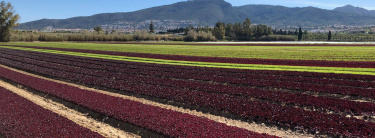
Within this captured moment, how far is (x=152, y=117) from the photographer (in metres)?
13.3

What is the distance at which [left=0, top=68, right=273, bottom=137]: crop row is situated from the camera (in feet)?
36.7

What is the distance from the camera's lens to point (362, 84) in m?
19.8

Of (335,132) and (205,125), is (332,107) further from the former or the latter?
(205,125)

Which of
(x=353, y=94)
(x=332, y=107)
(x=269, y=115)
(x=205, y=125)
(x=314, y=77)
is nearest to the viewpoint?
(x=205, y=125)

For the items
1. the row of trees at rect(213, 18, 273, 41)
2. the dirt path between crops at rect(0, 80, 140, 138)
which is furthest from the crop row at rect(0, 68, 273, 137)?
the row of trees at rect(213, 18, 273, 41)

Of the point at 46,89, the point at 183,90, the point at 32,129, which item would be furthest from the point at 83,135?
the point at 46,89

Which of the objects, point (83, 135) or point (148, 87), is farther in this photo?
point (148, 87)

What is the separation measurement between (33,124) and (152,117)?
5.17 m

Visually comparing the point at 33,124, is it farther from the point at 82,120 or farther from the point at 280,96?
the point at 280,96

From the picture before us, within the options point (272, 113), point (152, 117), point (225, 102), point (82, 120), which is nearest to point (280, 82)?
point (225, 102)

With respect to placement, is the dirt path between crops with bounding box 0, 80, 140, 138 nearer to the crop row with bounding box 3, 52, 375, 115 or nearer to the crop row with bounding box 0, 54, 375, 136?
the crop row with bounding box 0, 54, 375, 136

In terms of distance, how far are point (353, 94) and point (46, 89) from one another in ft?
69.2

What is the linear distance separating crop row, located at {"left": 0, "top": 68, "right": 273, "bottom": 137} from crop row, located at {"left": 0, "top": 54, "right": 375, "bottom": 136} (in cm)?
252

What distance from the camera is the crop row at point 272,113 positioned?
38.1 feet
